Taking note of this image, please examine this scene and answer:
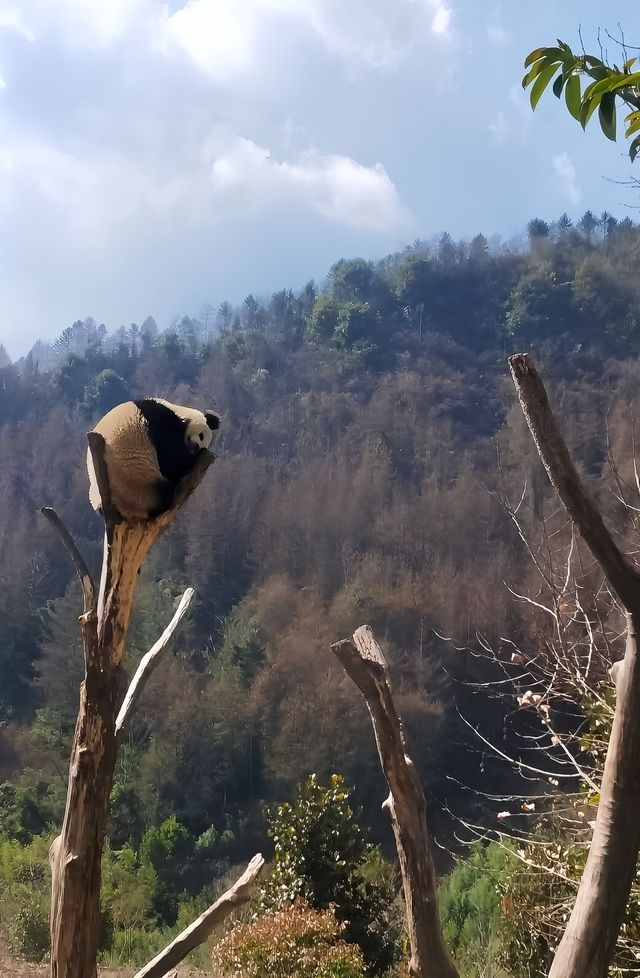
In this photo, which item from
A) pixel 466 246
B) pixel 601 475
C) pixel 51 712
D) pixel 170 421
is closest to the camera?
pixel 170 421

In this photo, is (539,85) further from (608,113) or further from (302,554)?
(302,554)

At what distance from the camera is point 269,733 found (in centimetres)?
504

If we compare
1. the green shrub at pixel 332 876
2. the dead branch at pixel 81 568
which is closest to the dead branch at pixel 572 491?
the dead branch at pixel 81 568

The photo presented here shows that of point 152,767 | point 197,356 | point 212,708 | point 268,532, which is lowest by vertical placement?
point 152,767

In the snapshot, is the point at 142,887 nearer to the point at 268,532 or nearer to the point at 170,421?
the point at 268,532

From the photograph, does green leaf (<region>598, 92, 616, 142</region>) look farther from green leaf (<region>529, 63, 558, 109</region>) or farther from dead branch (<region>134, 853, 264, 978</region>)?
dead branch (<region>134, 853, 264, 978</region>)

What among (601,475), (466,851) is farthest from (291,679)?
(601,475)

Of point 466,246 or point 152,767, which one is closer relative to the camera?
point 152,767

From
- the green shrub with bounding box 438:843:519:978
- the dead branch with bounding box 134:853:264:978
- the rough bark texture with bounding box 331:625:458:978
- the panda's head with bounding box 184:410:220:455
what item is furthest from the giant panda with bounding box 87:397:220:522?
the green shrub with bounding box 438:843:519:978

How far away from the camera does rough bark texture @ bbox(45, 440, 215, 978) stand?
4.29 ft

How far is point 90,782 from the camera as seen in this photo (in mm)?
1331

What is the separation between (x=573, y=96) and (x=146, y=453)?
1.03m

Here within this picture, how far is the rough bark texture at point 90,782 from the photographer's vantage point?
131cm

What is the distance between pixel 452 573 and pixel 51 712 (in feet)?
10.9
